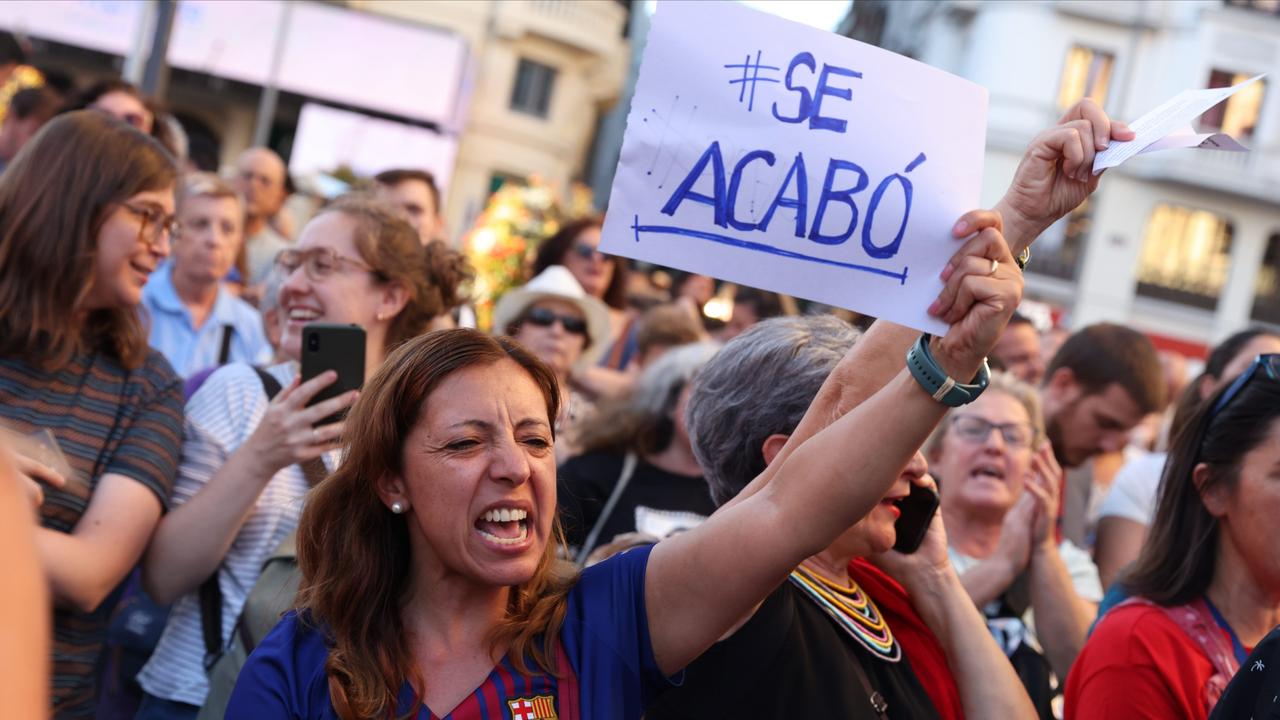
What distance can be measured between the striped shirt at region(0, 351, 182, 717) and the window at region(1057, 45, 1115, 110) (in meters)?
31.5

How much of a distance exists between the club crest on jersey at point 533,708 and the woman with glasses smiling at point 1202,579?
4.10 ft

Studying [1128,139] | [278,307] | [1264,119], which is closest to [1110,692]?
[1128,139]

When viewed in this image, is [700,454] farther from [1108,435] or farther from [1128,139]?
[1108,435]

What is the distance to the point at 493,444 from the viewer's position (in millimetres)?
2312

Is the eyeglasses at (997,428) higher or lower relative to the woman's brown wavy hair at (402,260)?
lower

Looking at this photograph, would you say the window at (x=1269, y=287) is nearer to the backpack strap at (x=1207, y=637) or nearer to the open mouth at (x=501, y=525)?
the backpack strap at (x=1207, y=637)

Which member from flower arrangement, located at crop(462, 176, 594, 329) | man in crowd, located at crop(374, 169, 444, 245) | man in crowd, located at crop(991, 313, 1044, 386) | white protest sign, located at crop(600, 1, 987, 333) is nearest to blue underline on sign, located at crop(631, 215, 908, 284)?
white protest sign, located at crop(600, 1, 987, 333)

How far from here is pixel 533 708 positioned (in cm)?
216

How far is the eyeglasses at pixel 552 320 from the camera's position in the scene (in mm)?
5777

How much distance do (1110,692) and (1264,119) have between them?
3336cm

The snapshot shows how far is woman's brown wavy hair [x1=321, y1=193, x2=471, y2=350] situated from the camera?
3764 mm

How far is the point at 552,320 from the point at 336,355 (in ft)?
8.66

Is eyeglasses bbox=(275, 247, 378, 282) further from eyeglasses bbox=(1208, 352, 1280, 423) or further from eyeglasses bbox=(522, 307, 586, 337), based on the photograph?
eyeglasses bbox=(1208, 352, 1280, 423)

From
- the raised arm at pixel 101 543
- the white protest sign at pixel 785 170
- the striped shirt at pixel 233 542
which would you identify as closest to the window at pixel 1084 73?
the striped shirt at pixel 233 542
